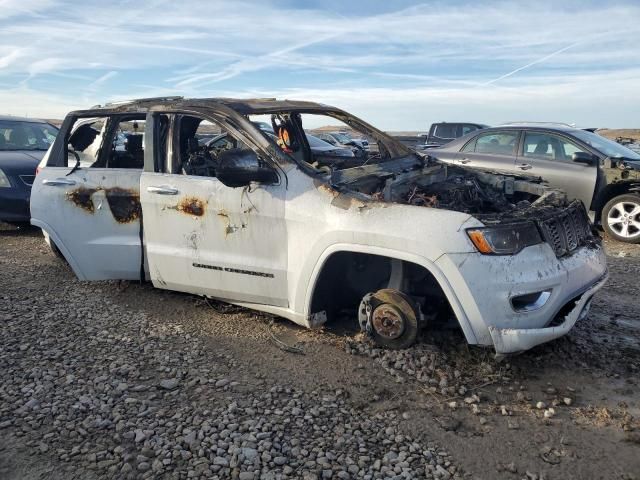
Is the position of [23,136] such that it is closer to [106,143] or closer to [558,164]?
[106,143]

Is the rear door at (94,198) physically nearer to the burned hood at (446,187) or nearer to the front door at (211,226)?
the front door at (211,226)

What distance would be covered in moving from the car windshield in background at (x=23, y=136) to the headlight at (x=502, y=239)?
310 inches

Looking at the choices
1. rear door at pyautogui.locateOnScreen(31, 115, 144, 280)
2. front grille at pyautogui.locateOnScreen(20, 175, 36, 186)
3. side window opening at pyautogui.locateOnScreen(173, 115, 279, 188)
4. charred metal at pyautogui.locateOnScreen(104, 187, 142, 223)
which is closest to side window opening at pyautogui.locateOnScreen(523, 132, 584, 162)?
side window opening at pyautogui.locateOnScreen(173, 115, 279, 188)

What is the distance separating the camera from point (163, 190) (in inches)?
172

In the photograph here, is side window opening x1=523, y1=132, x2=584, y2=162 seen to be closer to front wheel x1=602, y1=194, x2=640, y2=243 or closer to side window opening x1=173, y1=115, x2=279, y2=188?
front wheel x1=602, y1=194, x2=640, y2=243

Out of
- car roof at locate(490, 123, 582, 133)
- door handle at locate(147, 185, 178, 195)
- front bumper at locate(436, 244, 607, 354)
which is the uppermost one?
car roof at locate(490, 123, 582, 133)

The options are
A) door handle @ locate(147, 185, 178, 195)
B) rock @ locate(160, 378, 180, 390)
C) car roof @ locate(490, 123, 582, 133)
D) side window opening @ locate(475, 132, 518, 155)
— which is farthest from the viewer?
side window opening @ locate(475, 132, 518, 155)

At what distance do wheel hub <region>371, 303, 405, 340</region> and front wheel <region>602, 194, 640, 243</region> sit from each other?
216 inches

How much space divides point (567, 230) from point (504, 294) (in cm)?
89

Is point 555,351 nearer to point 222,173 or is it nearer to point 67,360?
point 222,173

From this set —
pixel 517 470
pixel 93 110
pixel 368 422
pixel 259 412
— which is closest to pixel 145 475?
pixel 259 412

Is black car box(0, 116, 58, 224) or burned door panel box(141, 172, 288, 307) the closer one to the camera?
burned door panel box(141, 172, 288, 307)

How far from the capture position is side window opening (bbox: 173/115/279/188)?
12.6 ft

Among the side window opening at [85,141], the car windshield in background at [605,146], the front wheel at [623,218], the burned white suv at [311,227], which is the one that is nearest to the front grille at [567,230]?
the burned white suv at [311,227]
